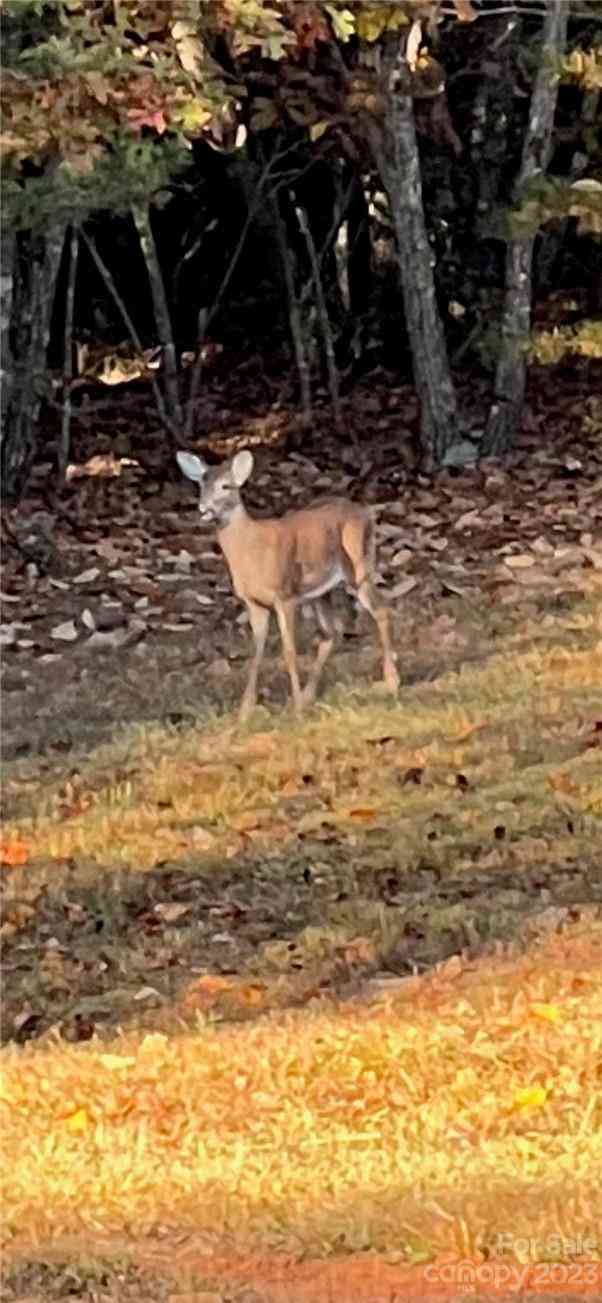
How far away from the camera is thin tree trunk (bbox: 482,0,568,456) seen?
15.0 m

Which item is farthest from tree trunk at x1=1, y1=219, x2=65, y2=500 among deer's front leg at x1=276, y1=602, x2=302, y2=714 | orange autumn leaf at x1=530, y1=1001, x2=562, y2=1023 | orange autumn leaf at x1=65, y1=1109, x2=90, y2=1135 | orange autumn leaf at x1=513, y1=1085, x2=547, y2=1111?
orange autumn leaf at x1=513, y1=1085, x2=547, y2=1111

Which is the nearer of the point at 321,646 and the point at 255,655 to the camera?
the point at 255,655

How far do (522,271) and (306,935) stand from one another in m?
9.32

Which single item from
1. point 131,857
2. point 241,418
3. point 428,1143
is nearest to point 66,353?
point 241,418

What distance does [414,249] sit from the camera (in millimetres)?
15820

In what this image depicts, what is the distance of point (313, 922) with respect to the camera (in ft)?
25.1

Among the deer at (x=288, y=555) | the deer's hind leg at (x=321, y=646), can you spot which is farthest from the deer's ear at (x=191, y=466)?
the deer's hind leg at (x=321, y=646)

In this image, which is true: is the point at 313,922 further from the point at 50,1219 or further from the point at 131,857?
the point at 50,1219

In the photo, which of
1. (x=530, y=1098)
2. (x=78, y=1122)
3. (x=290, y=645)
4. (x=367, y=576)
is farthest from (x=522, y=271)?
(x=530, y=1098)

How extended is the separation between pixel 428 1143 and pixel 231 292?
17979 mm

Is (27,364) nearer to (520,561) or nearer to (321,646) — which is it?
(520,561)

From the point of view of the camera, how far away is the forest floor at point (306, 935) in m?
4.65

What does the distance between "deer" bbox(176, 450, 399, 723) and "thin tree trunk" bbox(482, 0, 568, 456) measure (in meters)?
5.18

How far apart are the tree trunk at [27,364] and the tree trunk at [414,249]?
2277mm
